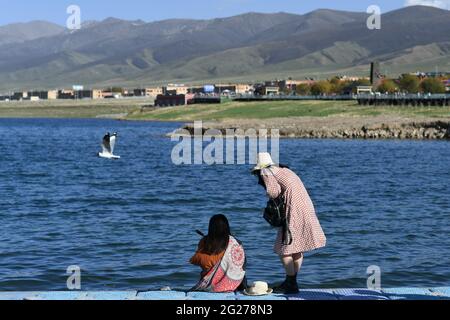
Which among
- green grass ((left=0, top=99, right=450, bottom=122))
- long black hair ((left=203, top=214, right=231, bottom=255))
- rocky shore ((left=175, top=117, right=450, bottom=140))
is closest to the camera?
long black hair ((left=203, top=214, right=231, bottom=255))

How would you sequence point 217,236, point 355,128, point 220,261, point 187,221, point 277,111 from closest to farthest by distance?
point 217,236, point 220,261, point 187,221, point 355,128, point 277,111

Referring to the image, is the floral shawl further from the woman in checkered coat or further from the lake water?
the lake water

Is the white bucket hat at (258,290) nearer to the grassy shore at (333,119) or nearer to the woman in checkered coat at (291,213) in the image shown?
the woman in checkered coat at (291,213)

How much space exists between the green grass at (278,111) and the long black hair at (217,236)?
328ft

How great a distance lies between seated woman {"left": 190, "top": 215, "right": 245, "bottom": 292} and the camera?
45.5ft

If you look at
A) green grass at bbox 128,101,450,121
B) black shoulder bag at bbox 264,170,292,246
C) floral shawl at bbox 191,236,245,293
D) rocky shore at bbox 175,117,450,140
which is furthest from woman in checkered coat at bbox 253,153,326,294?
green grass at bbox 128,101,450,121

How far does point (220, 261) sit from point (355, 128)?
89.8 m

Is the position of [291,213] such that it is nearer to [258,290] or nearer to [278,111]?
[258,290]

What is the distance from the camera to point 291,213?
14.0 m

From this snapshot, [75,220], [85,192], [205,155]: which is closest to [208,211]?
[75,220]

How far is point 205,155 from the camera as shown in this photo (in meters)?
71.9

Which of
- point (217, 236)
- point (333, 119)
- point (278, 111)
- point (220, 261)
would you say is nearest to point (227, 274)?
point (220, 261)

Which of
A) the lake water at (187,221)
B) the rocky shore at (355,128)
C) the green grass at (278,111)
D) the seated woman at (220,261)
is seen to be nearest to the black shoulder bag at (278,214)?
the seated woman at (220,261)

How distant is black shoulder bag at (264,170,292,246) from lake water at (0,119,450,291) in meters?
5.06
